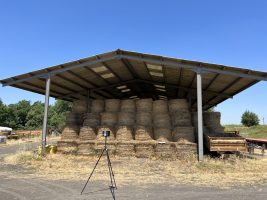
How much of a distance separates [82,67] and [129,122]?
437 cm

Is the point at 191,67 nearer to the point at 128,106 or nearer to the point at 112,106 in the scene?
the point at 128,106

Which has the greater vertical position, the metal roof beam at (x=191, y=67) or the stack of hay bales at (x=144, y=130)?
the metal roof beam at (x=191, y=67)

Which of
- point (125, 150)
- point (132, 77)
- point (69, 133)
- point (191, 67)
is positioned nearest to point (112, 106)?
point (69, 133)

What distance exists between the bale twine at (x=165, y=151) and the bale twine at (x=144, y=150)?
0.97 ft

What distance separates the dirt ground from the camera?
26.5ft

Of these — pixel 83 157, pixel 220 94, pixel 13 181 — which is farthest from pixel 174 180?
pixel 220 94

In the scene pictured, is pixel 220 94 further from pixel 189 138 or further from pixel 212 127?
pixel 189 138

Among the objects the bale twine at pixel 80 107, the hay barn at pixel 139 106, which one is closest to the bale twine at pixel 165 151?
the hay barn at pixel 139 106

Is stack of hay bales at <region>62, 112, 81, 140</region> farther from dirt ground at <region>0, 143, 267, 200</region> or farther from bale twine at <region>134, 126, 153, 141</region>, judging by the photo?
dirt ground at <region>0, 143, 267, 200</region>

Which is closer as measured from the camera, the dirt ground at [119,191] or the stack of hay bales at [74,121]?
the dirt ground at [119,191]

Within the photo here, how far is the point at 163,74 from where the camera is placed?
19656 millimetres

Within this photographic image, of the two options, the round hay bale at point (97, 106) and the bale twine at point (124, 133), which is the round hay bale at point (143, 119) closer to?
the bale twine at point (124, 133)

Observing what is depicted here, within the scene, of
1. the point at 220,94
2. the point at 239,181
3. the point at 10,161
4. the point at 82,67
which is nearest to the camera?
the point at 239,181

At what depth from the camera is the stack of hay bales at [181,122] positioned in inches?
664
